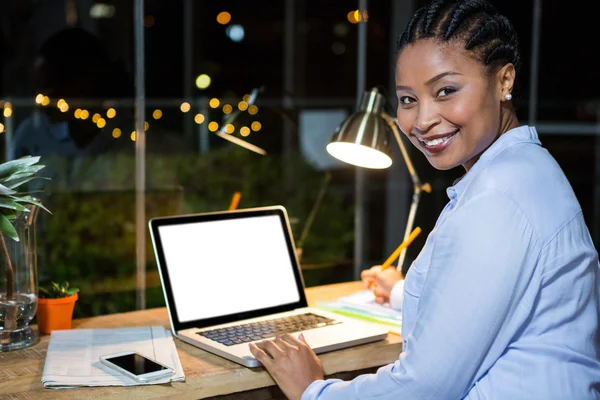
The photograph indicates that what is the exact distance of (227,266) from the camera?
79.9 inches

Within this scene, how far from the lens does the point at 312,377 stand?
156cm

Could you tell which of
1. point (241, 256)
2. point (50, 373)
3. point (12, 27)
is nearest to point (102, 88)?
point (12, 27)

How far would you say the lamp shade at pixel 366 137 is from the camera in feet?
6.87

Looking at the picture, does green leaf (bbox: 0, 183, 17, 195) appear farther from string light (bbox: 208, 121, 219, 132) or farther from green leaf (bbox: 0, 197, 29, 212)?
string light (bbox: 208, 121, 219, 132)

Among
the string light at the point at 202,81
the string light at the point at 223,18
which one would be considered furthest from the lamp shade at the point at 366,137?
the string light at the point at 223,18

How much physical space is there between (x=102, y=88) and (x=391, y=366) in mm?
2640

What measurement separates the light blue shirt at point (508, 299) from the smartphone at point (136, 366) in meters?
0.48

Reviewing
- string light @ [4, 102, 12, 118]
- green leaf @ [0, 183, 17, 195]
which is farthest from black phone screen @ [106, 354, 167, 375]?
string light @ [4, 102, 12, 118]

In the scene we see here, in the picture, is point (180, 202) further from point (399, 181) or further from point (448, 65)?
point (448, 65)

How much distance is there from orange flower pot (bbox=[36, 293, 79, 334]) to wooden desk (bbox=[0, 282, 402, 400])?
0.03m

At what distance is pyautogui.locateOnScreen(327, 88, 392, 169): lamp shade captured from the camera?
2094 mm

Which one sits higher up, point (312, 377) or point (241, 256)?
point (241, 256)

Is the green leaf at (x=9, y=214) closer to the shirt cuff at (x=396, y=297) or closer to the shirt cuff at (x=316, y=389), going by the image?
the shirt cuff at (x=316, y=389)

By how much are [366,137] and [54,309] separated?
88 cm
